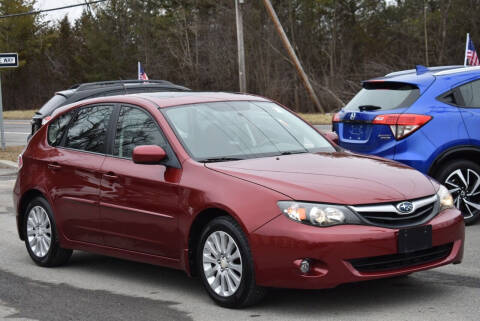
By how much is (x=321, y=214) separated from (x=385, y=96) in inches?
160

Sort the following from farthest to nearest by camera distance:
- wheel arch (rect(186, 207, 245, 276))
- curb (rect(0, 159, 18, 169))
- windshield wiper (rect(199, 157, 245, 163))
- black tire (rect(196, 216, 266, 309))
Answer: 1. curb (rect(0, 159, 18, 169))
2. windshield wiper (rect(199, 157, 245, 163))
3. wheel arch (rect(186, 207, 245, 276))
4. black tire (rect(196, 216, 266, 309))

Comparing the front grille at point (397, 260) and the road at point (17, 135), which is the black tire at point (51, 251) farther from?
the road at point (17, 135)

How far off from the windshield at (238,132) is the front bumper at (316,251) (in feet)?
3.43

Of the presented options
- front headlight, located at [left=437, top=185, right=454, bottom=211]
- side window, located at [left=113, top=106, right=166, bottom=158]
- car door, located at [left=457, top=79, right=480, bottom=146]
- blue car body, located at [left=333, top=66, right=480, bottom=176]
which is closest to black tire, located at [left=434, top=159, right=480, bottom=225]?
blue car body, located at [left=333, top=66, right=480, bottom=176]

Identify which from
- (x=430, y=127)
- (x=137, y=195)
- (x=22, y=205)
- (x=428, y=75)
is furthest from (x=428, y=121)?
(x=22, y=205)

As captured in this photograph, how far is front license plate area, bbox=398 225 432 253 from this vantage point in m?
5.66

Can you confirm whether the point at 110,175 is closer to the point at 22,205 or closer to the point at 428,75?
the point at 22,205

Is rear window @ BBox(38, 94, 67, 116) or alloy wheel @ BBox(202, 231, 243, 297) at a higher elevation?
rear window @ BBox(38, 94, 67, 116)

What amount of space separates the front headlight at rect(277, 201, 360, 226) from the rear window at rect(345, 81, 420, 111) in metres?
3.81

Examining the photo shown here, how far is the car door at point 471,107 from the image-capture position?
9164 millimetres

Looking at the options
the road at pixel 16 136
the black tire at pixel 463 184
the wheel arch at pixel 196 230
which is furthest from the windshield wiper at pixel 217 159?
the road at pixel 16 136

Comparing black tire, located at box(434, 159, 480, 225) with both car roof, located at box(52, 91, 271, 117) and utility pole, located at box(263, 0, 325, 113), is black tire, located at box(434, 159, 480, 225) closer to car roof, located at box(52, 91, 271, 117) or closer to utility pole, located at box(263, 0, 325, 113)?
car roof, located at box(52, 91, 271, 117)

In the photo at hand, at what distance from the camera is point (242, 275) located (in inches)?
228

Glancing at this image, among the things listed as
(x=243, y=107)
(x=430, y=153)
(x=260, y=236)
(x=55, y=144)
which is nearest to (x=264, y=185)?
(x=260, y=236)
